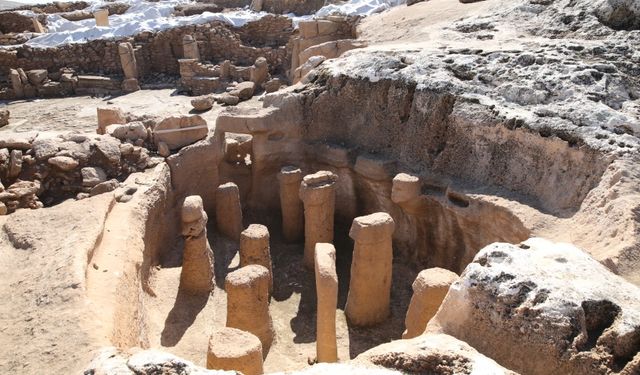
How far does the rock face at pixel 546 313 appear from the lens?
2916mm

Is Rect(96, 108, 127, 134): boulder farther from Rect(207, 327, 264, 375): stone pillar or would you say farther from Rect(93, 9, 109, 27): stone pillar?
Rect(93, 9, 109, 27): stone pillar

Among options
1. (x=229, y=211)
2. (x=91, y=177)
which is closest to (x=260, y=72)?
(x=229, y=211)

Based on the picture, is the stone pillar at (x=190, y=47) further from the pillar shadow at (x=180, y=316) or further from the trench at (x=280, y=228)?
the pillar shadow at (x=180, y=316)

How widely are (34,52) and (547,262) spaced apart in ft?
57.4

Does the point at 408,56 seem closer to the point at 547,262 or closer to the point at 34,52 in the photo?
the point at 547,262

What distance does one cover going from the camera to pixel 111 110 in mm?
10117

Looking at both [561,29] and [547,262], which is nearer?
[547,262]

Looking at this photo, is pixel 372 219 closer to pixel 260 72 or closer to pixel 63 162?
pixel 63 162

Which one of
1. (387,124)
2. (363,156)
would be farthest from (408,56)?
(363,156)

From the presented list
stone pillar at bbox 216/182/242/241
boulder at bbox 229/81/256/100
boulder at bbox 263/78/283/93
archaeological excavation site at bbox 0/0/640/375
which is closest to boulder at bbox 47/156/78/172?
archaeological excavation site at bbox 0/0/640/375

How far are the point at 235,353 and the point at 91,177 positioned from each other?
376 centimetres

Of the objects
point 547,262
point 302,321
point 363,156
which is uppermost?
point 547,262

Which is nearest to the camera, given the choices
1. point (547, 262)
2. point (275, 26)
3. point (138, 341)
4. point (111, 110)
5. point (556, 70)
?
point (547, 262)

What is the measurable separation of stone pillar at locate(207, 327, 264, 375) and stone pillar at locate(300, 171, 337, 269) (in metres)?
2.95
